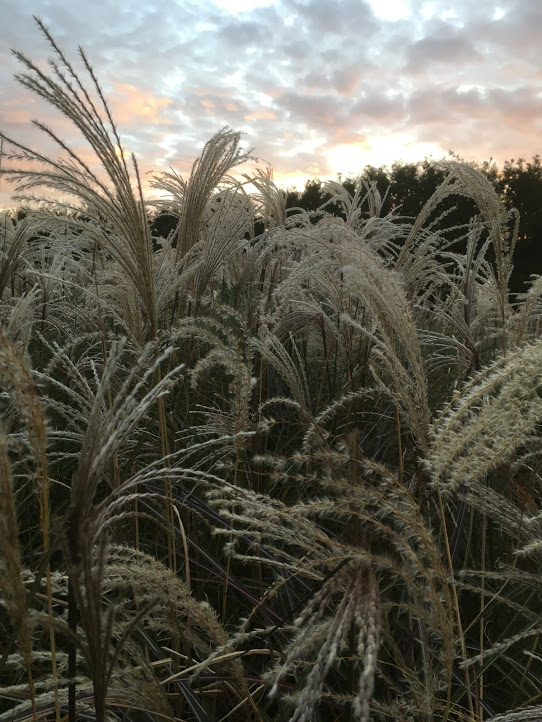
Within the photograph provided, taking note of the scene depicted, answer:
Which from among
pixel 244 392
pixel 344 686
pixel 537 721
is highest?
pixel 244 392

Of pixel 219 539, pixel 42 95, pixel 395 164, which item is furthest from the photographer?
pixel 395 164

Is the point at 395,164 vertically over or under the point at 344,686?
over

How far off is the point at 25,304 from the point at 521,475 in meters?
2.18

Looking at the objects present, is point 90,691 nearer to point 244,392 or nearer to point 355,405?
point 244,392

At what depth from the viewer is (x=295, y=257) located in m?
4.75

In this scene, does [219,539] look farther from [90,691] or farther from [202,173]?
[202,173]

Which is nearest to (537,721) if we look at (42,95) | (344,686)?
(344,686)

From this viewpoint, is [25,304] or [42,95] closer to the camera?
[42,95]

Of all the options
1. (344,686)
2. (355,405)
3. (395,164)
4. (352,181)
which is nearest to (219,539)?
(344,686)

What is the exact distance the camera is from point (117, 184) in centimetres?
152

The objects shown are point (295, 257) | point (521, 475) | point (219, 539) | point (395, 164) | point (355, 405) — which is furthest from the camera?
point (395, 164)

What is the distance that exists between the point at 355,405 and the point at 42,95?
1.97 meters

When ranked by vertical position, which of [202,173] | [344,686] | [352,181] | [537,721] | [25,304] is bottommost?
[344,686]

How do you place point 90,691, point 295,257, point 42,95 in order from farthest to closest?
point 295,257 → point 42,95 → point 90,691
